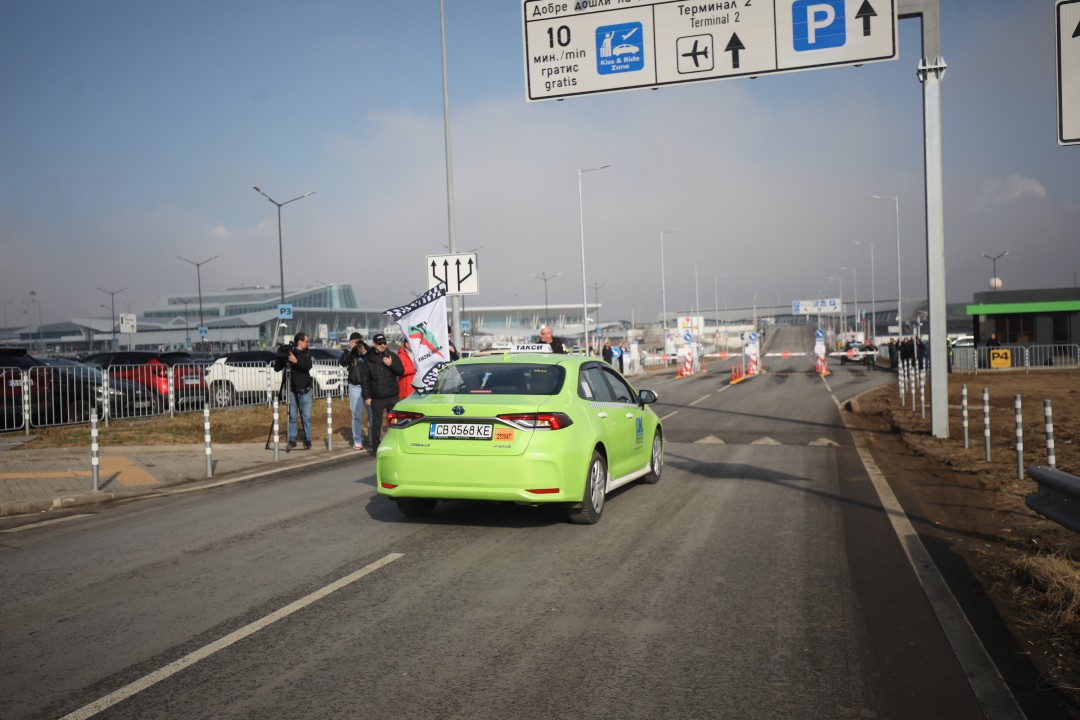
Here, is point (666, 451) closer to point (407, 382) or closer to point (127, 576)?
point (407, 382)

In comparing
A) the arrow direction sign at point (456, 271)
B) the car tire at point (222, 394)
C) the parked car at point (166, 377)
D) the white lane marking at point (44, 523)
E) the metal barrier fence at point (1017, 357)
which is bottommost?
the metal barrier fence at point (1017, 357)

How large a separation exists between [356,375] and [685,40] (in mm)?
7575

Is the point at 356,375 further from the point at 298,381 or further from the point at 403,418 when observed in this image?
the point at 403,418

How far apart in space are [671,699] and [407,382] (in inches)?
459

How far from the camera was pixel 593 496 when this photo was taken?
8.43 meters

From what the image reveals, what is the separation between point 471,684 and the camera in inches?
173

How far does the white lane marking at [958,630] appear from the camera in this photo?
4.21m

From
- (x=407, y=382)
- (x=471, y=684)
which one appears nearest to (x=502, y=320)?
(x=407, y=382)

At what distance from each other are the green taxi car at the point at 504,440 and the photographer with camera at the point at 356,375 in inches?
260

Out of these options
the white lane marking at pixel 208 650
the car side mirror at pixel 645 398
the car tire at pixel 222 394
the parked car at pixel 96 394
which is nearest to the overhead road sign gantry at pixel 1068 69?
the car side mirror at pixel 645 398

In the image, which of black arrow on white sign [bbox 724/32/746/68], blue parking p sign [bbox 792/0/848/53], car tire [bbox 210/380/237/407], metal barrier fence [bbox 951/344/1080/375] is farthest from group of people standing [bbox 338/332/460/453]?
metal barrier fence [bbox 951/344/1080/375]

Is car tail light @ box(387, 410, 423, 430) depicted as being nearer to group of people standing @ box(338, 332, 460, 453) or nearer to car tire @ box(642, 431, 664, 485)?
car tire @ box(642, 431, 664, 485)

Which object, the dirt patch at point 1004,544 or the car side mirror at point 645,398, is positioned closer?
the dirt patch at point 1004,544

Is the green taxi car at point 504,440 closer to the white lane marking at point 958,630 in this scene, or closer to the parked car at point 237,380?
the white lane marking at point 958,630
